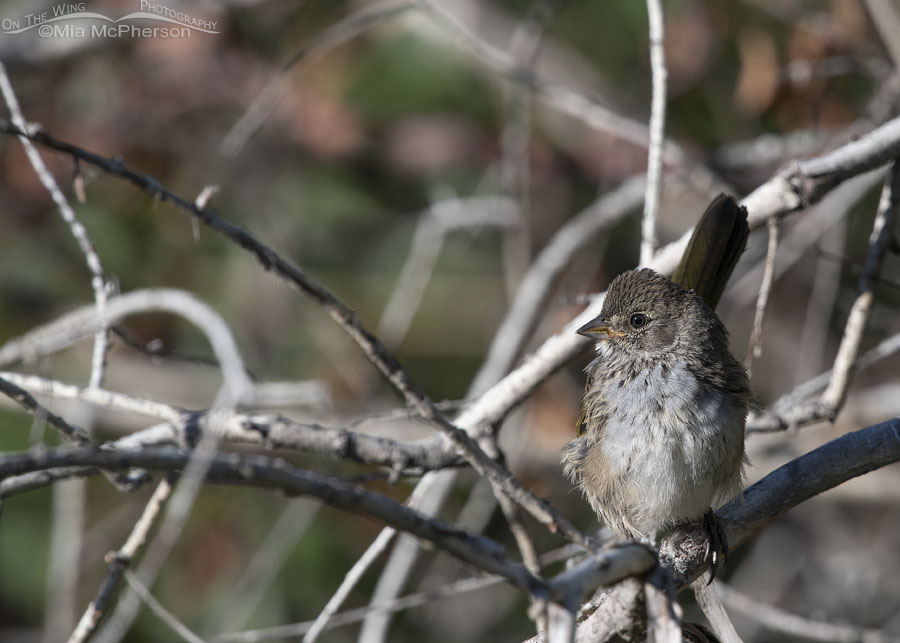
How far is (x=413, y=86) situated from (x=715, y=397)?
4.17 m

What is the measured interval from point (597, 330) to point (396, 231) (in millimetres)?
3634

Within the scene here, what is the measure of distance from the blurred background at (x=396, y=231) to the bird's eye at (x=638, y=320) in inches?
67.6

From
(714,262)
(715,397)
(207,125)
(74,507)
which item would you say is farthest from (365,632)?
(207,125)

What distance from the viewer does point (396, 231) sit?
21.4 ft

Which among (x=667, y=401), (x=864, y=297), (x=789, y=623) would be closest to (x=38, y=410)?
(x=667, y=401)

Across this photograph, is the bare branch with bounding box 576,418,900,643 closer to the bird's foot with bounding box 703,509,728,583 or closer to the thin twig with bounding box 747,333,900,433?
the bird's foot with bounding box 703,509,728,583

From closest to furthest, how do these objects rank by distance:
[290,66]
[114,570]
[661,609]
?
[661,609], [114,570], [290,66]

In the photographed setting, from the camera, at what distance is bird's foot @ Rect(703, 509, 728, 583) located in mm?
2600

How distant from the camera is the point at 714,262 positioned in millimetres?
3176

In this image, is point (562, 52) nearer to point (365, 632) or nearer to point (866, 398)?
point (866, 398)

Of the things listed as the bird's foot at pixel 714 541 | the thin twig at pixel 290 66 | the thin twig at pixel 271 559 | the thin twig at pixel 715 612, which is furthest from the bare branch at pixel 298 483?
the thin twig at pixel 271 559

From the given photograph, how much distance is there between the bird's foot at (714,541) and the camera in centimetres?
260

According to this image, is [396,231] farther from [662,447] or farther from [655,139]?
[662,447]

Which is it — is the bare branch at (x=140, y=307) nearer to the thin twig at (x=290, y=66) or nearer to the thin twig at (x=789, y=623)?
the thin twig at (x=290, y=66)
